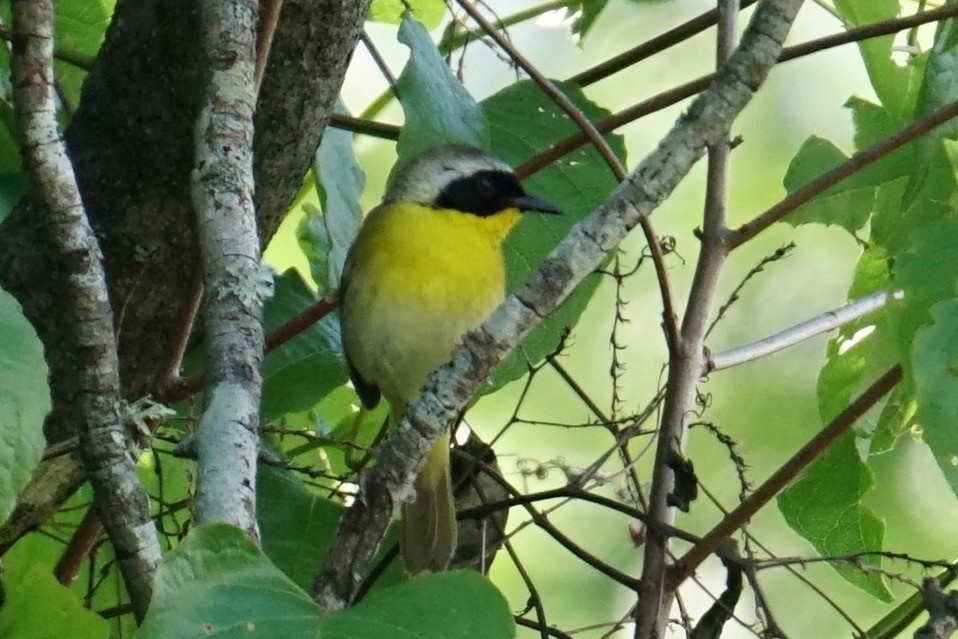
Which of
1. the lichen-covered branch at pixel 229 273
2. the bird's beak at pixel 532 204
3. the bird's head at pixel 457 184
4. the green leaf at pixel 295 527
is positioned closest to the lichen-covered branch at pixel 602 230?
the lichen-covered branch at pixel 229 273

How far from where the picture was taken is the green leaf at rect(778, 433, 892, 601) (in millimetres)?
2102

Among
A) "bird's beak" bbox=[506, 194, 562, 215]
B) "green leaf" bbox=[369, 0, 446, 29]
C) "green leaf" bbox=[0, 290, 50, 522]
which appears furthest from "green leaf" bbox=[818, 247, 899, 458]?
"green leaf" bbox=[0, 290, 50, 522]

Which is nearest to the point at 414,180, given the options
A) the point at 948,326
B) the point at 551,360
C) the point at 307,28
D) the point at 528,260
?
the point at 528,260

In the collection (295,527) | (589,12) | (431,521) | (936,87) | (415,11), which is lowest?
(295,527)

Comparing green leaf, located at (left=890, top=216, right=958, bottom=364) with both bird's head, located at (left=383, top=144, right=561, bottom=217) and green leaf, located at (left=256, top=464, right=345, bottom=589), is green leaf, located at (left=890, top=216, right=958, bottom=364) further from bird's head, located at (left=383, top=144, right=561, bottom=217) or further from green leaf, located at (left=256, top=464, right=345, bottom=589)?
bird's head, located at (left=383, top=144, right=561, bottom=217)

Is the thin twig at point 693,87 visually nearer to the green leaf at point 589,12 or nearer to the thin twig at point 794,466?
the green leaf at point 589,12

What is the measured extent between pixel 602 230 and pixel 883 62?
2.96 ft

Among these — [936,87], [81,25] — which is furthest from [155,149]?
[936,87]

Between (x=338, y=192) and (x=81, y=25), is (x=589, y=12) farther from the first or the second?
(x=81, y=25)

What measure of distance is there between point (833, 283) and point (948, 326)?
3454 mm

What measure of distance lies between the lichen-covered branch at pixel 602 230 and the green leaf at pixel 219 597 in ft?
0.76

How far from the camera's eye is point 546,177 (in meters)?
2.44

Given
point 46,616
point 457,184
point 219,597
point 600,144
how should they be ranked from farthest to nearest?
1. point 457,184
2. point 600,144
3. point 46,616
4. point 219,597

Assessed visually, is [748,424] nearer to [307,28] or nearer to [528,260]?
[528,260]
